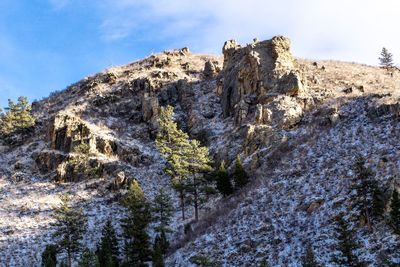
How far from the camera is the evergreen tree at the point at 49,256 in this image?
3594cm

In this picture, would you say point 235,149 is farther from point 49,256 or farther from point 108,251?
point 49,256

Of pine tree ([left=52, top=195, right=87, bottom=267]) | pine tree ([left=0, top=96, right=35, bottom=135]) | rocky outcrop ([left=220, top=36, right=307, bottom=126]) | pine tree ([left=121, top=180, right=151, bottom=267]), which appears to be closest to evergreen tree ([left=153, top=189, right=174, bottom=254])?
pine tree ([left=121, top=180, right=151, bottom=267])

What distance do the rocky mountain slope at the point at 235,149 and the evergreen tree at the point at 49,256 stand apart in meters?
1.97

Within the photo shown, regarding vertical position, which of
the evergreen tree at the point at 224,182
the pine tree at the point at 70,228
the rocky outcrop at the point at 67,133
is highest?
the rocky outcrop at the point at 67,133

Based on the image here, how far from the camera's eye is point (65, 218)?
40438mm

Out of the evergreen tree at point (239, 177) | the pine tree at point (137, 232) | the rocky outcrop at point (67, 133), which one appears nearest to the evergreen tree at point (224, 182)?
the evergreen tree at point (239, 177)

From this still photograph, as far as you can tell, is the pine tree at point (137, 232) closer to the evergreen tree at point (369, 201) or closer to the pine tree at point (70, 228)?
the pine tree at point (70, 228)

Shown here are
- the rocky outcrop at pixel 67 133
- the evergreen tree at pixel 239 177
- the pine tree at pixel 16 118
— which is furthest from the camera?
the pine tree at pixel 16 118

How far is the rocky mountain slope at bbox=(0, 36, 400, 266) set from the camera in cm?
3278

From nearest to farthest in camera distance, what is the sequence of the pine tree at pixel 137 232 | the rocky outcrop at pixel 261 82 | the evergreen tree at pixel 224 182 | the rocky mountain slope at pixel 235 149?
the rocky mountain slope at pixel 235 149 < the pine tree at pixel 137 232 < the evergreen tree at pixel 224 182 < the rocky outcrop at pixel 261 82

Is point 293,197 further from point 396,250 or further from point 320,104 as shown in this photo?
point 320,104

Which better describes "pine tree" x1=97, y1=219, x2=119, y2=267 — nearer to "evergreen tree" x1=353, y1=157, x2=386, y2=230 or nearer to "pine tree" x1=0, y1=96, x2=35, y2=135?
"evergreen tree" x1=353, y1=157, x2=386, y2=230

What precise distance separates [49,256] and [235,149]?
81.0 feet

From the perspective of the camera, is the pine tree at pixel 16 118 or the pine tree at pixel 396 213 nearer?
the pine tree at pixel 396 213
